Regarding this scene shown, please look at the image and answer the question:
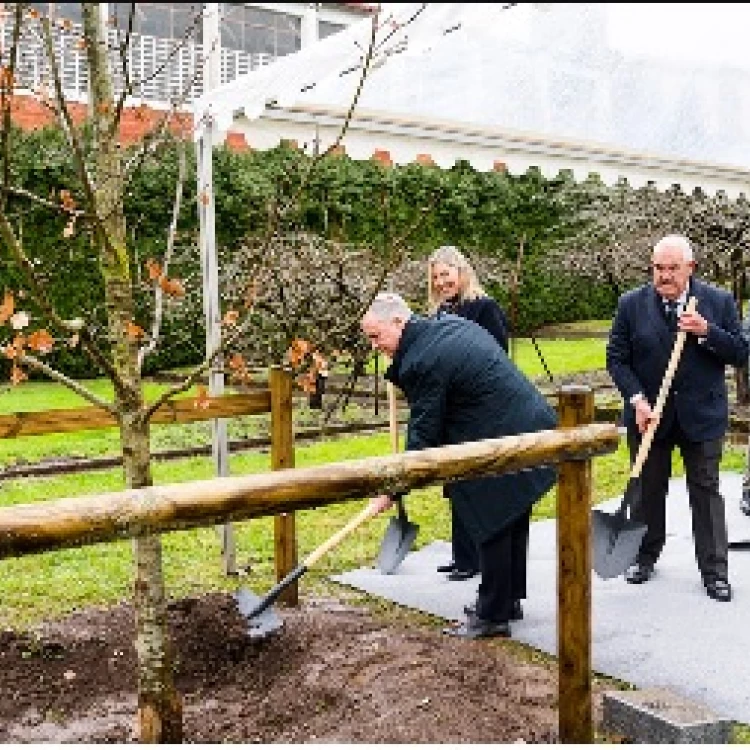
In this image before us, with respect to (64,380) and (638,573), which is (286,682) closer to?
(64,380)

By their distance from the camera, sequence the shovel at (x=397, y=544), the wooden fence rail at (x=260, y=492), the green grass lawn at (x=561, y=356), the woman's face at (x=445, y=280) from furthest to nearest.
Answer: the green grass lawn at (x=561, y=356) → the woman's face at (x=445, y=280) → the shovel at (x=397, y=544) → the wooden fence rail at (x=260, y=492)

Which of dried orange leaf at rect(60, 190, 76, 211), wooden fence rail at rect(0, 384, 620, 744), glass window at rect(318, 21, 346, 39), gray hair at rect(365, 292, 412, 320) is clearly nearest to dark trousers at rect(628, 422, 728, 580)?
gray hair at rect(365, 292, 412, 320)

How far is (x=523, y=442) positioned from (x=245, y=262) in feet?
25.8

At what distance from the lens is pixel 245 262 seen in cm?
1090

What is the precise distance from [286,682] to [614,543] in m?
1.71

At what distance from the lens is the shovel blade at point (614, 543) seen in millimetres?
5148

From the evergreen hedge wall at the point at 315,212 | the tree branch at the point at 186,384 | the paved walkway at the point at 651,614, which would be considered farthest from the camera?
the evergreen hedge wall at the point at 315,212

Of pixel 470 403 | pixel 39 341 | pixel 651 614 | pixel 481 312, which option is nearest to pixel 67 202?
pixel 39 341

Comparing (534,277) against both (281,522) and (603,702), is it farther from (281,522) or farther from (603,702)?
(603,702)

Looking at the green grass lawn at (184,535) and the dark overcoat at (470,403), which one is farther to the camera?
the green grass lawn at (184,535)

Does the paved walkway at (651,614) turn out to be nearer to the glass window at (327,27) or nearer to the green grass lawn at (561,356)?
the green grass lawn at (561,356)

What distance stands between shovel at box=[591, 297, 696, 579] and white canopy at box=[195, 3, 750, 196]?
1.01 metres

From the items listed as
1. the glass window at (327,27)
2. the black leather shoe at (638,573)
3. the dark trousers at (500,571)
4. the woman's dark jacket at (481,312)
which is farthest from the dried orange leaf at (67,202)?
the glass window at (327,27)

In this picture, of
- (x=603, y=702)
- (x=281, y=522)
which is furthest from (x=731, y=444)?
(x=603, y=702)
